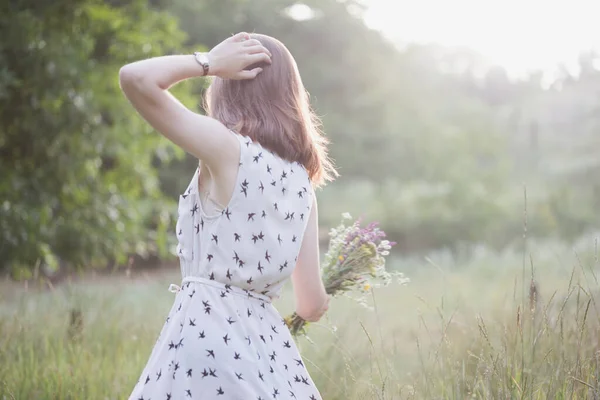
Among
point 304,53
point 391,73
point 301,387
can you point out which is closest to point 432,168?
point 391,73

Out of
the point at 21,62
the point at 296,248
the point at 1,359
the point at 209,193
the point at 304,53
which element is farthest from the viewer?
the point at 304,53

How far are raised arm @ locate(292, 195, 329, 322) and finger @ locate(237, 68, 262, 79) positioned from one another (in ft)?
1.51

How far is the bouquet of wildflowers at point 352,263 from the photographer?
256 centimetres

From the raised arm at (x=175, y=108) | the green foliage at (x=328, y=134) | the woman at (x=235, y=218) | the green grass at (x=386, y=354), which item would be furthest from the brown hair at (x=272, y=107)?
the green foliage at (x=328, y=134)

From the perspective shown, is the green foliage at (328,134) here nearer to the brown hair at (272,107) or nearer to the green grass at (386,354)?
the green grass at (386,354)

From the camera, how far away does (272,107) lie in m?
2.04

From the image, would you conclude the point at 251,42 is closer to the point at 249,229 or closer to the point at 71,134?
the point at 249,229

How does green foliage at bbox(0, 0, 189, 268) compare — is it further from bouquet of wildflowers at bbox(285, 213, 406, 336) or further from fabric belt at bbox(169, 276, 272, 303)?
fabric belt at bbox(169, 276, 272, 303)

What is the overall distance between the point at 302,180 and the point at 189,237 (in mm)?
402

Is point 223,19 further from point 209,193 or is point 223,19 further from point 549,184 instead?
point 209,193

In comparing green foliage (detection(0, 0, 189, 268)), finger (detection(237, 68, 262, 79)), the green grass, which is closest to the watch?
finger (detection(237, 68, 262, 79))

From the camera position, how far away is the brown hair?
1995 mm

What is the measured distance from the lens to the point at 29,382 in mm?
3279

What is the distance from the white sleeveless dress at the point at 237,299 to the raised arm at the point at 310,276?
103mm
